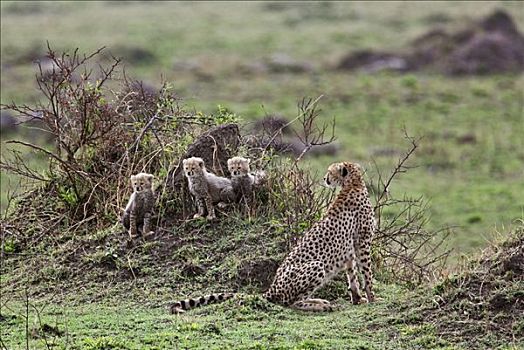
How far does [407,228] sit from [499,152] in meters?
12.5

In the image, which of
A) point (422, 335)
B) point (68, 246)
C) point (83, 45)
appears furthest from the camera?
point (83, 45)

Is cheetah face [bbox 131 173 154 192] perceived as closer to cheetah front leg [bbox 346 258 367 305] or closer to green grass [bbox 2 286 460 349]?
green grass [bbox 2 286 460 349]

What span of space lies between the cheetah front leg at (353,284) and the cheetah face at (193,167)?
165 cm

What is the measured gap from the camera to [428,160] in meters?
21.7

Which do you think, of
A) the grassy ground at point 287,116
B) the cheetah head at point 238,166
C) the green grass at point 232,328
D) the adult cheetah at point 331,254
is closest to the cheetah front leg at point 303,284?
the adult cheetah at point 331,254

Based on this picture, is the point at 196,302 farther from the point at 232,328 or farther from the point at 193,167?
the point at 193,167

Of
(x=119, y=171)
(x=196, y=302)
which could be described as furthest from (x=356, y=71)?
(x=196, y=302)

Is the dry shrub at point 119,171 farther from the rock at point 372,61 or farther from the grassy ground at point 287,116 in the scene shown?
the rock at point 372,61

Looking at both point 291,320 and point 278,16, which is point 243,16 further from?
point 291,320

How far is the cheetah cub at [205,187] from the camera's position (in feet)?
30.1

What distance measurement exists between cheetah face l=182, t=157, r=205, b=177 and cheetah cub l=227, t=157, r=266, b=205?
11.0 inches

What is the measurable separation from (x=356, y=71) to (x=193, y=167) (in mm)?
24468

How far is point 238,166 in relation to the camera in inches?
366

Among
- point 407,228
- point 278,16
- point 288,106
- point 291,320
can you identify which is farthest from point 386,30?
point 291,320
